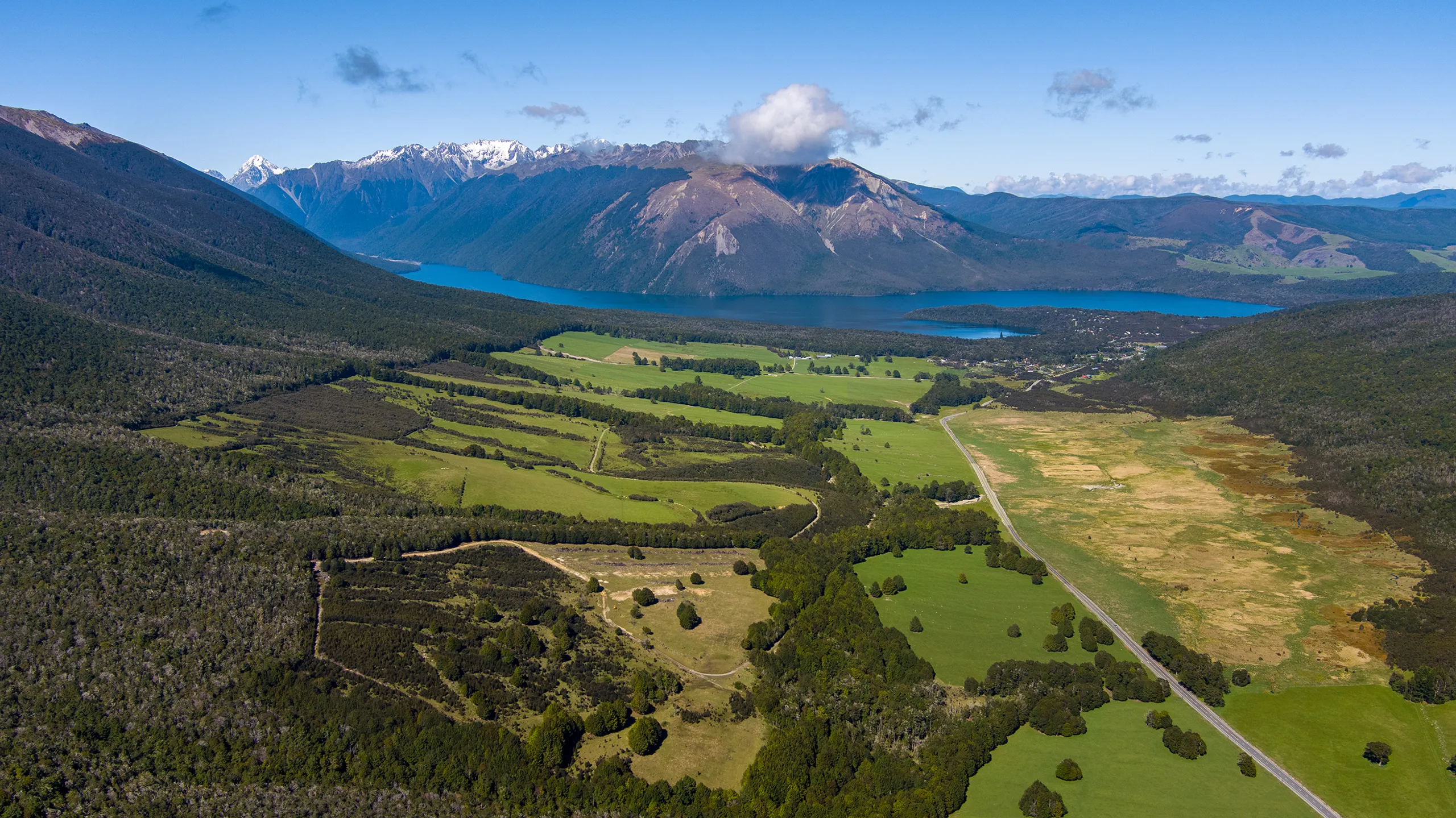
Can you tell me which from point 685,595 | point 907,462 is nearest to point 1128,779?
point 685,595

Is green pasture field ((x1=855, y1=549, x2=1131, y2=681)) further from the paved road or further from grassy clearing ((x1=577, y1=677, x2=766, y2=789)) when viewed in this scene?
grassy clearing ((x1=577, y1=677, x2=766, y2=789))

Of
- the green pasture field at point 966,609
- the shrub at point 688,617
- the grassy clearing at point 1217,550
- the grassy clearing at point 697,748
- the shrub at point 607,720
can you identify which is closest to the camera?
the grassy clearing at point 697,748

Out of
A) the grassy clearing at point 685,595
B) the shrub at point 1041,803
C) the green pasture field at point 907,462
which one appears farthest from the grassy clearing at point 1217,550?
the grassy clearing at point 685,595

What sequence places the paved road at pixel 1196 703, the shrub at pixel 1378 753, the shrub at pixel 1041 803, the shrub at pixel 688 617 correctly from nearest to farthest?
the shrub at pixel 1041 803 < the paved road at pixel 1196 703 < the shrub at pixel 1378 753 < the shrub at pixel 688 617

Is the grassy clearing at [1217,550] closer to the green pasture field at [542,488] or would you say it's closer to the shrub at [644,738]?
the green pasture field at [542,488]

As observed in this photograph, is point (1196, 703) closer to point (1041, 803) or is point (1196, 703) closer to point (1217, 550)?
point (1041, 803)

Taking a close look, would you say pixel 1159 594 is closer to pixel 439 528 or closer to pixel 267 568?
pixel 439 528

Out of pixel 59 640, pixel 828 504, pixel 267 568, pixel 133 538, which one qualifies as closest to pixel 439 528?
pixel 267 568

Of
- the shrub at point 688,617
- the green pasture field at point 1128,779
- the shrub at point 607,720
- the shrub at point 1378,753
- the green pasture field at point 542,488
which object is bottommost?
the green pasture field at point 1128,779
